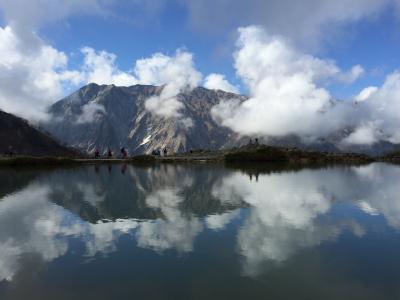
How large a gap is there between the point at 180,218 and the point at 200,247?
11.5m

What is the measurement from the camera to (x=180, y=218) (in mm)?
42156

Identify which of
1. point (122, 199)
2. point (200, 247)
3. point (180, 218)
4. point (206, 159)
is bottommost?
point (200, 247)

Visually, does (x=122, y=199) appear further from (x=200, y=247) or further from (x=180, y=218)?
(x=200, y=247)

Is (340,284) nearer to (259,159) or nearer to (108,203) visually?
(108,203)

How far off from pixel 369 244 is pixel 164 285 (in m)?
18.8

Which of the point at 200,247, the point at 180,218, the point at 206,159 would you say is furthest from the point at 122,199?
the point at 206,159

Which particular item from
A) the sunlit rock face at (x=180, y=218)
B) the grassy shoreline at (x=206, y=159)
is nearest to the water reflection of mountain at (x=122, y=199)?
the sunlit rock face at (x=180, y=218)

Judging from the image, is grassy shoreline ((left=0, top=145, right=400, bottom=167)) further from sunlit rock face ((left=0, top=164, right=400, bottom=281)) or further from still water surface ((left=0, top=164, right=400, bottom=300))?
still water surface ((left=0, top=164, right=400, bottom=300))

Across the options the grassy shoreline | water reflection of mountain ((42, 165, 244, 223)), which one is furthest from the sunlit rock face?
the grassy shoreline

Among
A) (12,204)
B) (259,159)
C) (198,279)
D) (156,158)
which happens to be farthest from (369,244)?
(259,159)

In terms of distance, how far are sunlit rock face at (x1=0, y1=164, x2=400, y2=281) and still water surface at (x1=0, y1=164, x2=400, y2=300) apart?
13 centimetres

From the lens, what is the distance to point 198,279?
23891mm

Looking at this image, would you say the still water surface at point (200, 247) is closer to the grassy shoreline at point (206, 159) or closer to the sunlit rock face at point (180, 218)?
the sunlit rock face at point (180, 218)

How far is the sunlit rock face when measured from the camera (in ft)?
101
